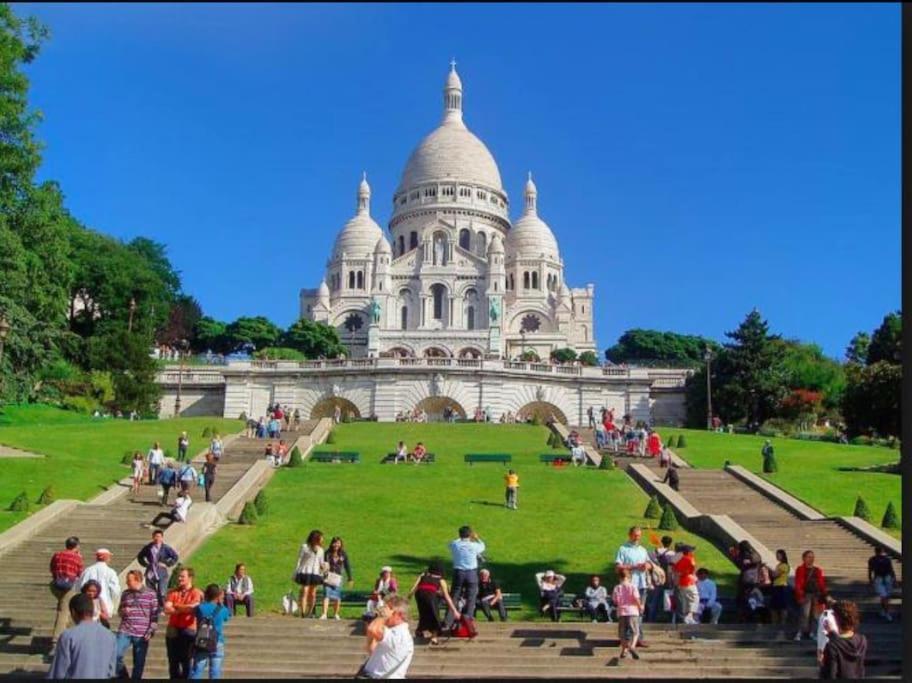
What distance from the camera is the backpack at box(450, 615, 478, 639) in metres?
13.9

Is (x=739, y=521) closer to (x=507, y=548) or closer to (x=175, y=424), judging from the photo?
(x=507, y=548)

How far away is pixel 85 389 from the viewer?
1965 inches

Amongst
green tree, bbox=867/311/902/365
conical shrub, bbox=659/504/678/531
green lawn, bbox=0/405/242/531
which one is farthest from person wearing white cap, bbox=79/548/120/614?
green tree, bbox=867/311/902/365

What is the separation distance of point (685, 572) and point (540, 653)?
2.49 metres

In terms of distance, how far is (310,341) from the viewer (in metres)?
84.8

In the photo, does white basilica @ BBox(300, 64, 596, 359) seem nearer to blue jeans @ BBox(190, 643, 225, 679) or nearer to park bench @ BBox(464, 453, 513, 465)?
park bench @ BBox(464, 453, 513, 465)

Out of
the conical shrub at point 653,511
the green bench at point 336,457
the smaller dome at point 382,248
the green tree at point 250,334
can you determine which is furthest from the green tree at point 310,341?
the conical shrub at point 653,511

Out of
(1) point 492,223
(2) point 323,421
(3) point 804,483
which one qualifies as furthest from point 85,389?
(1) point 492,223

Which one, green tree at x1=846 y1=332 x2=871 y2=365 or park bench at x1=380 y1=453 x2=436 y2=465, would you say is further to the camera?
green tree at x1=846 y1=332 x2=871 y2=365

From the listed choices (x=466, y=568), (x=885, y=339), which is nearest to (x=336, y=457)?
(x=466, y=568)

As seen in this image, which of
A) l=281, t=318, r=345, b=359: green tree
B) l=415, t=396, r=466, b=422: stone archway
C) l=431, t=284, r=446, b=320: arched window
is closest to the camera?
l=415, t=396, r=466, b=422: stone archway

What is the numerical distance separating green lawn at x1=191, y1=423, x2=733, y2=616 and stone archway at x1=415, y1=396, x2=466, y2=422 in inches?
773

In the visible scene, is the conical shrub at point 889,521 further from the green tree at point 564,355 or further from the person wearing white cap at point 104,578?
the green tree at point 564,355

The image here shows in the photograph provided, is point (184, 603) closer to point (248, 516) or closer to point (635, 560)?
point (635, 560)
